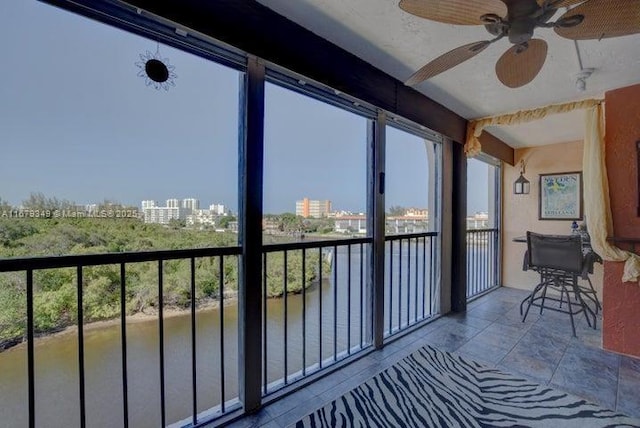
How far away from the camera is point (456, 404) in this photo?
5.87 ft

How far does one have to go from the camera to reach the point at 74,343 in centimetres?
130

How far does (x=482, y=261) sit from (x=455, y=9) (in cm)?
414

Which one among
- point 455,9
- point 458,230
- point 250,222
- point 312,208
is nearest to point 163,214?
point 250,222

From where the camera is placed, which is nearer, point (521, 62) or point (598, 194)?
point (521, 62)

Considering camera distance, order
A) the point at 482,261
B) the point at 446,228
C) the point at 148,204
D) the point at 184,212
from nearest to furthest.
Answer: the point at 148,204, the point at 184,212, the point at 446,228, the point at 482,261

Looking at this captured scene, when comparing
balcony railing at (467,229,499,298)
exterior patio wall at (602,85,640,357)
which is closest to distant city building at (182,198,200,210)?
exterior patio wall at (602,85,640,357)

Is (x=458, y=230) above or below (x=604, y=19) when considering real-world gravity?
below

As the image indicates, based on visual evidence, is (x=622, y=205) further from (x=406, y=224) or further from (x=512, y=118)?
(x=406, y=224)

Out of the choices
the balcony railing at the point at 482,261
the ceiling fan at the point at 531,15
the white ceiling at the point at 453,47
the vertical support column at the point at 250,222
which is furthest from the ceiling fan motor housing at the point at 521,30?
the balcony railing at the point at 482,261

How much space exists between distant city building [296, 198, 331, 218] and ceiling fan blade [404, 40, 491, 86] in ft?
3.31

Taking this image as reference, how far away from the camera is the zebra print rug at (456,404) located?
1.63 m

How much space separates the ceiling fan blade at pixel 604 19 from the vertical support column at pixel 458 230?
6.97 feet

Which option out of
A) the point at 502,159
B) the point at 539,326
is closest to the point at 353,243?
the point at 539,326

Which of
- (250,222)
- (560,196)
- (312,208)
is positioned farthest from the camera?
(560,196)
